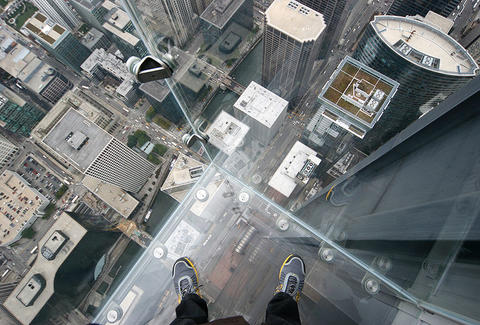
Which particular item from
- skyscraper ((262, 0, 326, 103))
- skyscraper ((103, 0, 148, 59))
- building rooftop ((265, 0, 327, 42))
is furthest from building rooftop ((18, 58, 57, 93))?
building rooftop ((265, 0, 327, 42))

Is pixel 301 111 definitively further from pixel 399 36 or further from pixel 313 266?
pixel 313 266

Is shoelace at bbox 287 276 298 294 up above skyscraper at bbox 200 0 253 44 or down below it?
below

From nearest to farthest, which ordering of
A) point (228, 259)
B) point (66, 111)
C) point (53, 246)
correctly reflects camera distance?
point (228, 259), point (53, 246), point (66, 111)

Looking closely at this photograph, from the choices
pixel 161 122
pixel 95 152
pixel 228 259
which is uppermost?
pixel 161 122

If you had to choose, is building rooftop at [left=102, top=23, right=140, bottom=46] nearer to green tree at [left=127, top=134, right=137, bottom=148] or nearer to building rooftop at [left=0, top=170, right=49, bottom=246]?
green tree at [left=127, top=134, right=137, bottom=148]

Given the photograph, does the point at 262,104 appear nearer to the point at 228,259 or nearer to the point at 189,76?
the point at 189,76

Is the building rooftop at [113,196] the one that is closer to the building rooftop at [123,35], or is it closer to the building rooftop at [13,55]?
the building rooftop at [123,35]

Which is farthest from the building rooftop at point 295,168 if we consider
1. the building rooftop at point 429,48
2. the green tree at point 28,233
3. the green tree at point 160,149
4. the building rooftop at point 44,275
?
the green tree at point 28,233

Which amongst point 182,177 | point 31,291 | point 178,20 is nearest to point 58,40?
point 182,177
